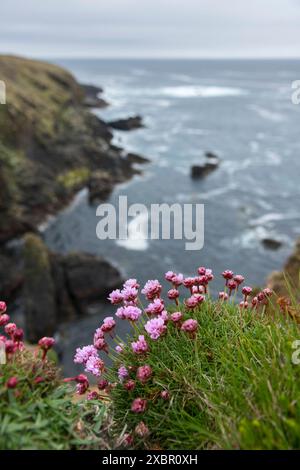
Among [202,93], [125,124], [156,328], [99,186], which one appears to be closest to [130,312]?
[156,328]

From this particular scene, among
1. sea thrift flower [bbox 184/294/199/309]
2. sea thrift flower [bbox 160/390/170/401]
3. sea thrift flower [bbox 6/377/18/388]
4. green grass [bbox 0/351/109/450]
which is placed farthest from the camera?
sea thrift flower [bbox 184/294/199/309]

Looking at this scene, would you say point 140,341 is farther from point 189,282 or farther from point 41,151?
point 41,151

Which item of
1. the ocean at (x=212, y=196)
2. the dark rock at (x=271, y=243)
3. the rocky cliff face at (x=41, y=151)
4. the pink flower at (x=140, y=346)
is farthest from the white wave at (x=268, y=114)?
the pink flower at (x=140, y=346)

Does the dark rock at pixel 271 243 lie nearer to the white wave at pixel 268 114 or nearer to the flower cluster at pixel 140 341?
the flower cluster at pixel 140 341

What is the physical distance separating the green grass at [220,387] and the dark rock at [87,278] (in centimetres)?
2499

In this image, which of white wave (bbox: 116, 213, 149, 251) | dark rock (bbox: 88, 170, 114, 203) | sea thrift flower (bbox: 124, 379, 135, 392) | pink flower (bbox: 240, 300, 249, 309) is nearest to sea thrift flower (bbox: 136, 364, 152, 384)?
sea thrift flower (bbox: 124, 379, 135, 392)

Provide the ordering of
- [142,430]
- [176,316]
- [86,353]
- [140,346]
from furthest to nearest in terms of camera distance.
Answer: [86,353] → [176,316] → [140,346] → [142,430]

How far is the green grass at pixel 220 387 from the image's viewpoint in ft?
11.4

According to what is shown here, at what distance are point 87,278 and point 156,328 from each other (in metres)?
25.6

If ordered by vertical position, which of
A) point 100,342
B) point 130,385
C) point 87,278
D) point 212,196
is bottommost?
point 87,278

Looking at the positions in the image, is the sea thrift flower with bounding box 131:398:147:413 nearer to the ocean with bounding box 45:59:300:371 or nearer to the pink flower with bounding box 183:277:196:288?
the pink flower with bounding box 183:277:196:288

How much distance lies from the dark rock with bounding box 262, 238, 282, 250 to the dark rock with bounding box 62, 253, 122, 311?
50.6ft

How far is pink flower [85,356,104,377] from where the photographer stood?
4609 millimetres

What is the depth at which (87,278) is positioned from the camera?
29.8 meters
